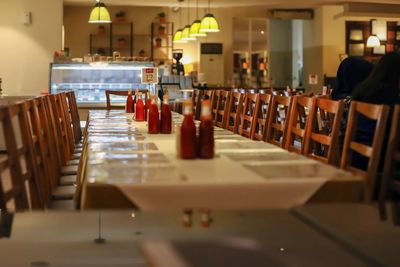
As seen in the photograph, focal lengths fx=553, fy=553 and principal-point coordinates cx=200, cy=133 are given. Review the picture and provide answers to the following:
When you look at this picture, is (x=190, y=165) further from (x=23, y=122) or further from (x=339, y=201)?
(x=23, y=122)

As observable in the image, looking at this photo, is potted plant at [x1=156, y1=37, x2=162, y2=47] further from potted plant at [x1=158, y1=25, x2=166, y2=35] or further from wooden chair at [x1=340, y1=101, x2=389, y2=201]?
wooden chair at [x1=340, y1=101, x2=389, y2=201]

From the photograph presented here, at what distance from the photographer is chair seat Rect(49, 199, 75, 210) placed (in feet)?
9.35

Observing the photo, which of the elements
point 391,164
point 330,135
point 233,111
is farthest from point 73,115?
point 391,164

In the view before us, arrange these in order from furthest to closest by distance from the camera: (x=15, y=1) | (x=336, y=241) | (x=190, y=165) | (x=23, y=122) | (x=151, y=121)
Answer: (x=15, y=1) → (x=336, y=241) → (x=151, y=121) → (x=23, y=122) → (x=190, y=165)

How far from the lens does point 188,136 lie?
212 cm

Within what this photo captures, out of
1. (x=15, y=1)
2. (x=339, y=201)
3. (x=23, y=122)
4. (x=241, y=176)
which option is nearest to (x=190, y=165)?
(x=241, y=176)

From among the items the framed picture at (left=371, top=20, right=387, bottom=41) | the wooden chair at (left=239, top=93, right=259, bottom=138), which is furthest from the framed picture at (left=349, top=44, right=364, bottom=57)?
the wooden chair at (left=239, top=93, right=259, bottom=138)

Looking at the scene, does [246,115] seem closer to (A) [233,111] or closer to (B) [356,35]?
(A) [233,111]

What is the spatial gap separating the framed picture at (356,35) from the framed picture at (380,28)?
0.36 m

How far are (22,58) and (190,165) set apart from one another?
8.49 m

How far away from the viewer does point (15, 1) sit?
962 centimetres

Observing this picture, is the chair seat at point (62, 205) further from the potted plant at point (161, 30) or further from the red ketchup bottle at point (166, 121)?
the potted plant at point (161, 30)

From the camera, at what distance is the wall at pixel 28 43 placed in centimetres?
966

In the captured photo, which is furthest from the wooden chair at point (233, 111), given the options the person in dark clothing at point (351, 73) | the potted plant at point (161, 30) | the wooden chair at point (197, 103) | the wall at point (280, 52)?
the wall at point (280, 52)
